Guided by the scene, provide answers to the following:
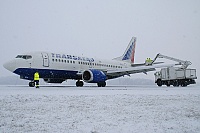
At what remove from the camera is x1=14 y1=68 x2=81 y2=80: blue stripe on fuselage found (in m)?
20.6

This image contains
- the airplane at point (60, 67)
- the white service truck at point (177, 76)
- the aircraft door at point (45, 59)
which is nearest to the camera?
the airplane at point (60, 67)

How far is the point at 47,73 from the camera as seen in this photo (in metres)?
22.8

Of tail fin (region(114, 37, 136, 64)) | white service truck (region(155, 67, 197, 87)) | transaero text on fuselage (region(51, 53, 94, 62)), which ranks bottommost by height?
white service truck (region(155, 67, 197, 87))

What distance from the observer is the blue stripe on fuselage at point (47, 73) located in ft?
67.7

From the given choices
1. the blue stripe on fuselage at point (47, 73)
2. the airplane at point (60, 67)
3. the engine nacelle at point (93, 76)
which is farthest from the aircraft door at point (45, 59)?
the engine nacelle at point (93, 76)

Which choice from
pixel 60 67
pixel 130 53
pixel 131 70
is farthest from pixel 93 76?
pixel 130 53

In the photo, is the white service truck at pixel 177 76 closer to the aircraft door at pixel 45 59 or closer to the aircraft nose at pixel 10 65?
the aircraft door at pixel 45 59

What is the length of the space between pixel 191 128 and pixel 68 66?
64.1 ft

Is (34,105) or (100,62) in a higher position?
(100,62)

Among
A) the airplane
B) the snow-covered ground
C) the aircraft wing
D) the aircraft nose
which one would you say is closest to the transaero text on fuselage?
the airplane

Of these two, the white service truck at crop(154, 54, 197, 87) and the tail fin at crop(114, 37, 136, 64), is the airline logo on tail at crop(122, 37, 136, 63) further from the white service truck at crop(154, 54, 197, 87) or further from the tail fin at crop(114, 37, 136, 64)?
the white service truck at crop(154, 54, 197, 87)

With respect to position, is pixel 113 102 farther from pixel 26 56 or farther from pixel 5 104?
pixel 26 56

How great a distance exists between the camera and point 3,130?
583 cm

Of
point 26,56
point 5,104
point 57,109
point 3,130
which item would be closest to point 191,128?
point 57,109
